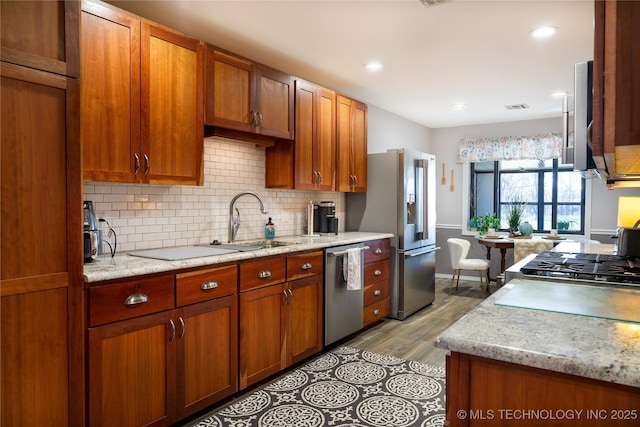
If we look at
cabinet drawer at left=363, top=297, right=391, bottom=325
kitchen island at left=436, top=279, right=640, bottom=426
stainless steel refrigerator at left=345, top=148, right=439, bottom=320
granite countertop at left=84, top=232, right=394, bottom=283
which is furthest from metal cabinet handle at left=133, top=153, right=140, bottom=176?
stainless steel refrigerator at left=345, top=148, right=439, bottom=320

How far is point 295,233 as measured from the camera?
4.11m

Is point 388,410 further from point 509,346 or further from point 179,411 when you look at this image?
point 509,346

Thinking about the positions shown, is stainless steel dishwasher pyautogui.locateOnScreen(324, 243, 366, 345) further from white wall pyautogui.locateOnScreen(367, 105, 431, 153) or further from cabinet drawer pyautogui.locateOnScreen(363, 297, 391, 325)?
white wall pyautogui.locateOnScreen(367, 105, 431, 153)

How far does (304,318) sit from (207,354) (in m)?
0.93

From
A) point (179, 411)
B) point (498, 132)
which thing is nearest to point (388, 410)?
point (179, 411)

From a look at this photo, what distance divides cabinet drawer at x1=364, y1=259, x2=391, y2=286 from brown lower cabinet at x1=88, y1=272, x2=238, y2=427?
5.57 ft

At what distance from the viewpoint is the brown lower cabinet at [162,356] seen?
192 cm

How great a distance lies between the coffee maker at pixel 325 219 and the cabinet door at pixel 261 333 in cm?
129

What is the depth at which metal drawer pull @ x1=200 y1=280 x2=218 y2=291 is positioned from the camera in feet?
7.78

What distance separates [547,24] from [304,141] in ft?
6.44

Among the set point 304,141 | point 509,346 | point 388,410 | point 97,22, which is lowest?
point 388,410

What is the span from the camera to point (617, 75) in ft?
2.90

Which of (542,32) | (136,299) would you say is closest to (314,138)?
(542,32)

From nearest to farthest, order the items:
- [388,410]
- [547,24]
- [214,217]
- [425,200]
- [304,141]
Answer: [388,410]
[547,24]
[214,217]
[304,141]
[425,200]
